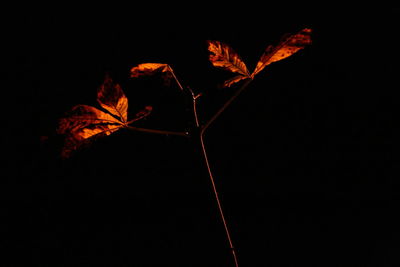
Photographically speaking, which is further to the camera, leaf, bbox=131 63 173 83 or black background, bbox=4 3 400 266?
black background, bbox=4 3 400 266

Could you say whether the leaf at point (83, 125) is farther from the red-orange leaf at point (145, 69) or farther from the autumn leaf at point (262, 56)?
the autumn leaf at point (262, 56)

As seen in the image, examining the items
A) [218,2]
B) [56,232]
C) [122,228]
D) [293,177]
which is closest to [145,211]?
[122,228]

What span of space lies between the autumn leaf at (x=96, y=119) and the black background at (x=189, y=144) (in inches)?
16.9

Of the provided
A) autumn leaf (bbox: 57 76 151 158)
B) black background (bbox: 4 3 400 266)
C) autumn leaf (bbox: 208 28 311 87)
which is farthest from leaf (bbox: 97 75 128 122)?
black background (bbox: 4 3 400 266)

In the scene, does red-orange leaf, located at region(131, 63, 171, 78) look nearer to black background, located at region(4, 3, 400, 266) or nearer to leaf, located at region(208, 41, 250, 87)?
leaf, located at region(208, 41, 250, 87)

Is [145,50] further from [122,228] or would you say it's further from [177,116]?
[122,228]

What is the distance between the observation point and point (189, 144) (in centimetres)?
98

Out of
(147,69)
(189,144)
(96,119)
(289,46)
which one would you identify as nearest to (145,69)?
(147,69)

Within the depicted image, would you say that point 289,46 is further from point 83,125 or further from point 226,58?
point 83,125

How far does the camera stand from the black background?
957mm

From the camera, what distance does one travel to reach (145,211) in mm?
1000

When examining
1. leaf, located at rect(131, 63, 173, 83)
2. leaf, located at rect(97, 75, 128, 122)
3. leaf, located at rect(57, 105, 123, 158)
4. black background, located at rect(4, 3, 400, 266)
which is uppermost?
leaf, located at rect(131, 63, 173, 83)

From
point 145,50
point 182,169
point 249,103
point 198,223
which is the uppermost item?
point 145,50

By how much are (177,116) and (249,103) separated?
25cm
